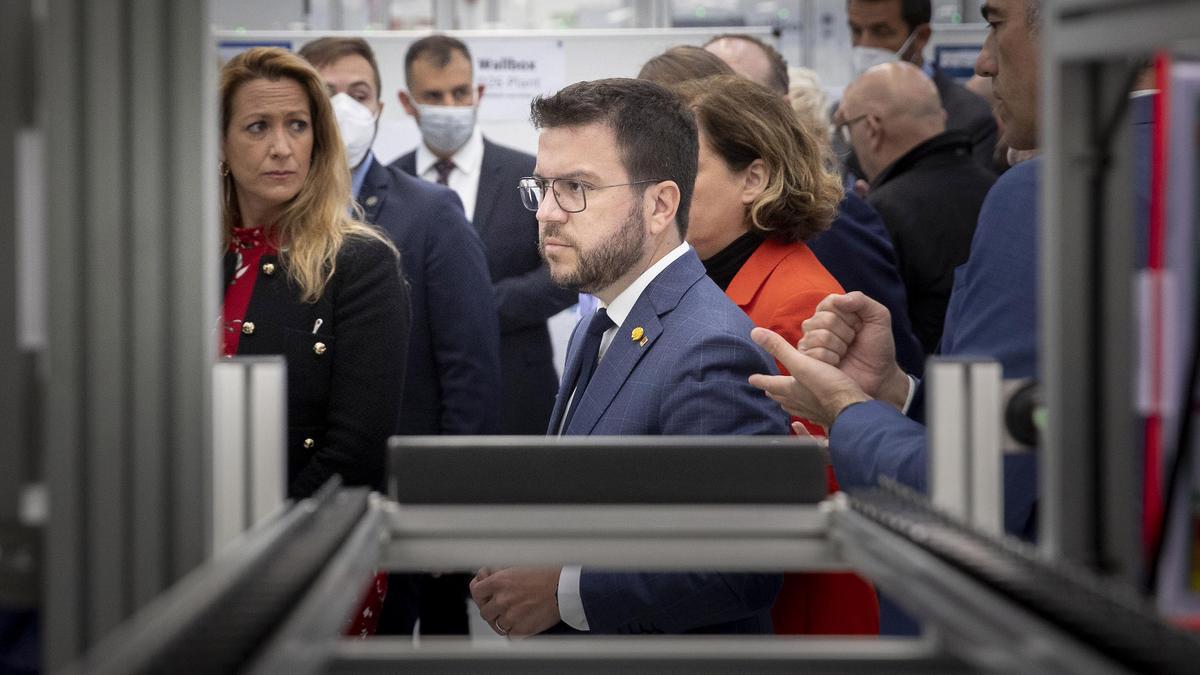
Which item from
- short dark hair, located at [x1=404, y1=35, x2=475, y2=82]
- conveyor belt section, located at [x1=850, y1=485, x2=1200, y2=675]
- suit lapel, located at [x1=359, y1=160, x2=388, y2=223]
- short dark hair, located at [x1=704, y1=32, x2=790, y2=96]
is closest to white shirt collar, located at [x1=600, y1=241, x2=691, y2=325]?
conveyor belt section, located at [x1=850, y1=485, x2=1200, y2=675]

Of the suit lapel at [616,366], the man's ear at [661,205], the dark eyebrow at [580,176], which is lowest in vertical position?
the suit lapel at [616,366]

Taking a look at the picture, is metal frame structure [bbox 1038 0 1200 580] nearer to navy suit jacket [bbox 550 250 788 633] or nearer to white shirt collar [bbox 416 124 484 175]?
navy suit jacket [bbox 550 250 788 633]

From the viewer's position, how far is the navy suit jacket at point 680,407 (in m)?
2.04

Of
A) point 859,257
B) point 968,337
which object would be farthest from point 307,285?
point 968,337

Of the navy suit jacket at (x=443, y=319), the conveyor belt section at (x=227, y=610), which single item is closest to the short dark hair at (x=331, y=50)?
the navy suit jacket at (x=443, y=319)

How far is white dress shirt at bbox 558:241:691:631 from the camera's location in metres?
2.12

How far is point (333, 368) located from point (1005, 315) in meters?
1.54

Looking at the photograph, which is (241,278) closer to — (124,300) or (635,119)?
(635,119)

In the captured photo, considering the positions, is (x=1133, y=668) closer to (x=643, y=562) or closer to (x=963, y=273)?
(x=643, y=562)

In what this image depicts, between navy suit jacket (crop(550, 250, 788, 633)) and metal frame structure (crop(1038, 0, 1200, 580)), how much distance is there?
3.29 feet

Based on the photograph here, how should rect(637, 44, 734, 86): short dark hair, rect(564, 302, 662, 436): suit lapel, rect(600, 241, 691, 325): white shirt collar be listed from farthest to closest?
rect(637, 44, 734, 86): short dark hair < rect(600, 241, 691, 325): white shirt collar < rect(564, 302, 662, 436): suit lapel

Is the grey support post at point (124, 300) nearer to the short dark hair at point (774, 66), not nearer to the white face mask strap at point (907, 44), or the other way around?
the short dark hair at point (774, 66)

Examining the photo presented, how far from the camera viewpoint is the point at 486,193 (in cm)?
447

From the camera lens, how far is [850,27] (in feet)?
17.0
